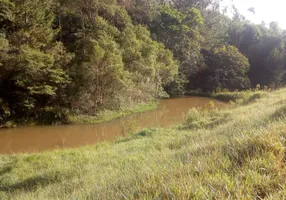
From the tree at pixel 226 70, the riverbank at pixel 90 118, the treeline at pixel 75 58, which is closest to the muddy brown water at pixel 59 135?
the riverbank at pixel 90 118

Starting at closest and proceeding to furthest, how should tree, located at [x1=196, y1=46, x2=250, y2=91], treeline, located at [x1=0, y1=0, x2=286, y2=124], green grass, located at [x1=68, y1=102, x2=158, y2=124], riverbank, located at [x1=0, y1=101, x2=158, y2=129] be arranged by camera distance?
treeline, located at [x1=0, y1=0, x2=286, y2=124]
riverbank, located at [x1=0, y1=101, x2=158, y2=129]
green grass, located at [x1=68, y1=102, x2=158, y2=124]
tree, located at [x1=196, y1=46, x2=250, y2=91]

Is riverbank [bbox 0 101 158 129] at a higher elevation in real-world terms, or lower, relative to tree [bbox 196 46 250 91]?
lower

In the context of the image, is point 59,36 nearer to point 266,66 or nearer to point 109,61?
point 109,61

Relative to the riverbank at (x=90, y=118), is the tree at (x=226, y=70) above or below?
above

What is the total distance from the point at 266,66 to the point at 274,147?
26908 millimetres

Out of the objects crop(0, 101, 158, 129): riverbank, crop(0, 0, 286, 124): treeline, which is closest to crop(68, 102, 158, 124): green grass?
crop(0, 101, 158, 129): riverbank

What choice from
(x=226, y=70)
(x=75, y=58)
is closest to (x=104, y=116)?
(x=75, y=58)

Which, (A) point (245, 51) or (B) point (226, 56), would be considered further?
(A) point (245, 51)

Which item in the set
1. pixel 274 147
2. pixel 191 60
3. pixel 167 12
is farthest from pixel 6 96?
pixel 191 60

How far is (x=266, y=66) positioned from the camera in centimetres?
2508

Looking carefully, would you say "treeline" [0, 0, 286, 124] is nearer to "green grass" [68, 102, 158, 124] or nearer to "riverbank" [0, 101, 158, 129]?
"riverbank" [0, 101, 158, 129]

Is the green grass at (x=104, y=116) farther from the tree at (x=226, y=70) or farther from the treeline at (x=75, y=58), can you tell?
the tree at (x=226, y=70)

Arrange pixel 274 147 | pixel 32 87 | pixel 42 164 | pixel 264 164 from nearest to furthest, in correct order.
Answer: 1. pixel 264 164
2. pixel 274 147
3. pixel 42 164
4. pixel 32 87

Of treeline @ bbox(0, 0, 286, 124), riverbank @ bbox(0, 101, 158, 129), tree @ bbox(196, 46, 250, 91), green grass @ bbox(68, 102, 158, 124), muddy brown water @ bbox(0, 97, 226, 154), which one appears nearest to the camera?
muddy brown water @ bbox(0, 97, 226, 154)
